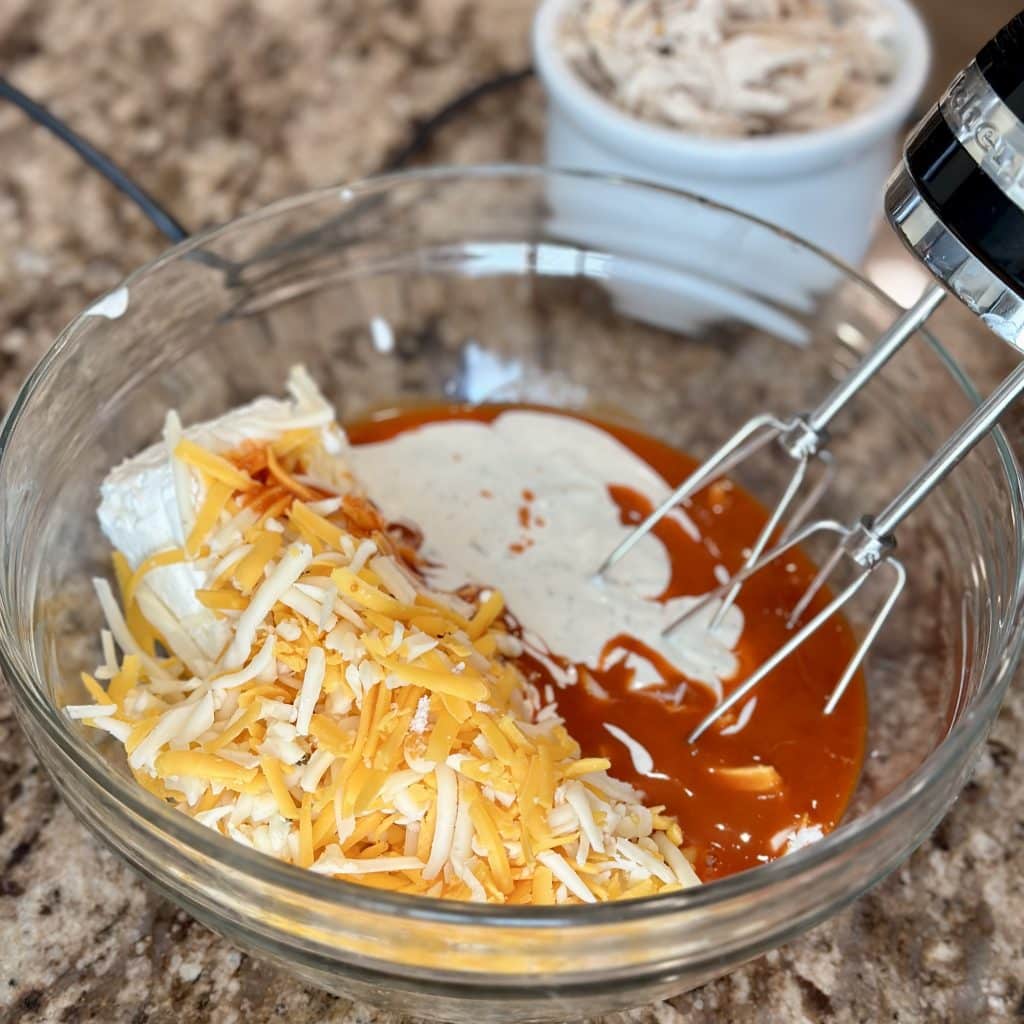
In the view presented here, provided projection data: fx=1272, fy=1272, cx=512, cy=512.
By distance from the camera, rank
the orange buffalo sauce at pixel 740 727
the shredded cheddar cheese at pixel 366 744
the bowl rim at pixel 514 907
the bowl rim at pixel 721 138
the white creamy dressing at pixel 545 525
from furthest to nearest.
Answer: the bowl rim at pixel 721 138 < the white creamy dressing at pixel 545 525 < the orange buffalo sauce at pixel 740 727 < the shredded cheddar cheese at pixel 366 744 < the bowl rim at pixel 514 907

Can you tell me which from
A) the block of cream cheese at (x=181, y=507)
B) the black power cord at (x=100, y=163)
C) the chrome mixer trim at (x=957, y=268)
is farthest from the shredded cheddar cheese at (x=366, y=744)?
the black power cord at (x=100, y=163)

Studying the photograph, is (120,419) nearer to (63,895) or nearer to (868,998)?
(63,895)

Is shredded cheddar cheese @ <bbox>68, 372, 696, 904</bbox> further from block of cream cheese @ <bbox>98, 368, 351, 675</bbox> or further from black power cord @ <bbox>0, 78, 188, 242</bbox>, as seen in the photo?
black power cord @ <bbox>0, 78, 188, 242</bbox>

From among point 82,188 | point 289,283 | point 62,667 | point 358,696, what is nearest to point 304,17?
point 82,188

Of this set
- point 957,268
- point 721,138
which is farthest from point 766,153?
point 957,268

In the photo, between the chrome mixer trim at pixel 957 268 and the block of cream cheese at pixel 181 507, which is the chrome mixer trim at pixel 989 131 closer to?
the chrome mixer trim at pixel 957 268

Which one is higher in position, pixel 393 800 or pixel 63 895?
pixel 393 800
